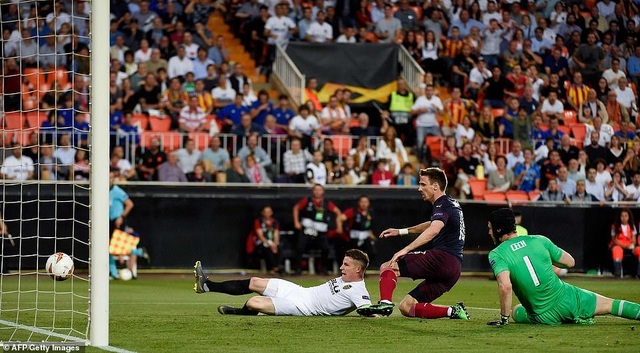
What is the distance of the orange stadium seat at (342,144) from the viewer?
2420 centimetres

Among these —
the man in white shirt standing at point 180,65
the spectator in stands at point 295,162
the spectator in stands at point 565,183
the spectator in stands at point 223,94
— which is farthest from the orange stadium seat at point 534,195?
the man in white shirt standing at point 180,65

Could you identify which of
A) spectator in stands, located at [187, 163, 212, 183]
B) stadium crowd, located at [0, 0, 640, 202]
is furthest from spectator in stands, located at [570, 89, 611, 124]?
spectator in stands, located at [187, 163, 212, 183]

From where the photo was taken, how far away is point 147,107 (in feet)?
78.3

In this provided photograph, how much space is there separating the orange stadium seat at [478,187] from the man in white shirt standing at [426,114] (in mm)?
1466

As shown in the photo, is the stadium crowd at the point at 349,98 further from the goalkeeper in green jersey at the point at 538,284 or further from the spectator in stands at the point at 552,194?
the goalkeeper in green jersey at the point at 538,284

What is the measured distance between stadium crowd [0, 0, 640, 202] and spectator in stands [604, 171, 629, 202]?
0.06m

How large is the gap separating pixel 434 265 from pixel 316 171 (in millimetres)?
10685

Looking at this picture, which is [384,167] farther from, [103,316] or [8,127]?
[103,316]

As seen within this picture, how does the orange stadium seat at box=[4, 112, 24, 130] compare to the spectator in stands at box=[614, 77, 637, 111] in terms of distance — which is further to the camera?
the spectator in stands at box=[614, 77, 637, 111]

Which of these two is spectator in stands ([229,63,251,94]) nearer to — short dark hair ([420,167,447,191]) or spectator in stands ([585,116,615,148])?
spectator in stands ([585,116,615,148])

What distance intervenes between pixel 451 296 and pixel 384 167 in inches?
259

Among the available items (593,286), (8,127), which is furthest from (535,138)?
(8,127)

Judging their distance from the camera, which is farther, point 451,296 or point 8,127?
point 8,127

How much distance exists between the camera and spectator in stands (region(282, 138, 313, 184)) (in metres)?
23.0
